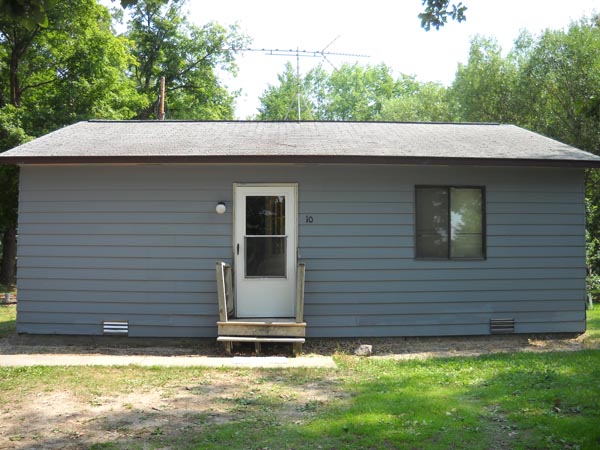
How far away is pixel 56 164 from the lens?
796 centimetres

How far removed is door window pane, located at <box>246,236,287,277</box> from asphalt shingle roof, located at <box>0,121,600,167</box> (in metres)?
1.17

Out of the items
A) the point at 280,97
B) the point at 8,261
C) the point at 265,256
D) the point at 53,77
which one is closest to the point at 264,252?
the point at 265,256

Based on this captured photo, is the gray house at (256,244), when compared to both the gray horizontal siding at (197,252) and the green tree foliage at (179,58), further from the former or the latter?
the green tree foliage at (179,58)

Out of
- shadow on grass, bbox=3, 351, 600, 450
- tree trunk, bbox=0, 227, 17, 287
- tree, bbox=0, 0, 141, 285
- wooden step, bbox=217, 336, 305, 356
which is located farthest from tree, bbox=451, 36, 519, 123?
shadow on grass, bbox=3, 351, 600, 450

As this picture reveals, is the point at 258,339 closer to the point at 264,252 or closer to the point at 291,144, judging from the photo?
the point at 264,252

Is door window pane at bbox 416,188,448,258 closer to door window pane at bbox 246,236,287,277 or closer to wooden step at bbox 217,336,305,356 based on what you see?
door window pane at bbox 246,236,287,277

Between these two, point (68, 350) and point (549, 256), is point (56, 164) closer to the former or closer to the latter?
point (68, 350)

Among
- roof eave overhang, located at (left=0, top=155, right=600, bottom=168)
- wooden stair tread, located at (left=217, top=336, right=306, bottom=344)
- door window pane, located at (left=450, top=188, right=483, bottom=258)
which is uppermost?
roof eave overhang, located at (left=0, top=155, right=600, bottom=168)

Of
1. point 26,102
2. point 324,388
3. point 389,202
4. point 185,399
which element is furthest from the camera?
point 26,102

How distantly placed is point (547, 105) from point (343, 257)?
15195 millimetres

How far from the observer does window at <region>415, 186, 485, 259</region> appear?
8.48 meters

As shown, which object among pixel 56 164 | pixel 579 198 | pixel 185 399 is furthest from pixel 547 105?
pixel 185 399

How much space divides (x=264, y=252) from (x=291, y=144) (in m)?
1.58

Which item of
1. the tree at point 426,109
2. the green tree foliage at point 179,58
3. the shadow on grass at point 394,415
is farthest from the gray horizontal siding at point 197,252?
the tree at point 426,109
